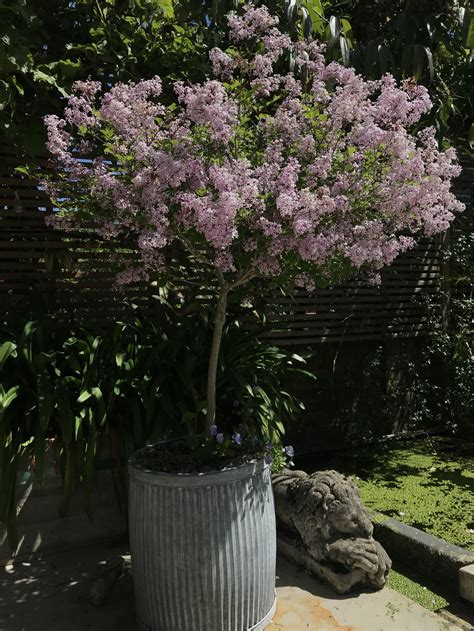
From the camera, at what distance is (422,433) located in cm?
559

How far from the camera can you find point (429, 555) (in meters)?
2.96

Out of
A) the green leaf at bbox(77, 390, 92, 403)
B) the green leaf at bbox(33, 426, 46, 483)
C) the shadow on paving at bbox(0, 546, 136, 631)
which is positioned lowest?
the shadow on paving at bbox(0, 546, 136, 631)

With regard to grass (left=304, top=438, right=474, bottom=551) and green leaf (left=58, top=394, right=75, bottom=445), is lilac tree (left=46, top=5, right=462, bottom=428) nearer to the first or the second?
green leaf (left=58, top=394, right=75, bottom=445)

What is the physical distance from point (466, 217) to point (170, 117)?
420cm

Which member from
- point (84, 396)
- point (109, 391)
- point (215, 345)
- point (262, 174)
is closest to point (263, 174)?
point (262, 174)

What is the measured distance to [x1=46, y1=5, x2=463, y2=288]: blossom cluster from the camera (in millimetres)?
2252

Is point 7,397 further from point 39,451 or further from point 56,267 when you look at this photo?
point 56,267

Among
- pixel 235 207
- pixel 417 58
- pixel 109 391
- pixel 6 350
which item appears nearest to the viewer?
pixel 235 207

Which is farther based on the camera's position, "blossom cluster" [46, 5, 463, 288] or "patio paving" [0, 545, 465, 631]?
"patio paving" [0, 545, 465, 631]

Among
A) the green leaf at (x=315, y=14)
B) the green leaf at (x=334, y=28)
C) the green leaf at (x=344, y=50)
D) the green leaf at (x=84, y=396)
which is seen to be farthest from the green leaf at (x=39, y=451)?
the green leaf at (x=315, y=14)

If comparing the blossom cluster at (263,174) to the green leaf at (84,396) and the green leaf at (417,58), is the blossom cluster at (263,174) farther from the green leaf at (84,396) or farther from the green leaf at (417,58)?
the green leaf at (417,58)

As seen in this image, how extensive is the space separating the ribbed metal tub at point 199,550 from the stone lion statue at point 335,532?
0.55 m

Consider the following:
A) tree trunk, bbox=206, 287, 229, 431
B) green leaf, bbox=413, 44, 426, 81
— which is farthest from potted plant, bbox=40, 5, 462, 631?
green leaf, bbox=413, 44, 426, 81

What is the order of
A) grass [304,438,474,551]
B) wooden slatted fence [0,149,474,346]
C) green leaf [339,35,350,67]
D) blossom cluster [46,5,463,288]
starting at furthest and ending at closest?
1. wooden slatted fence [0,149,474,346]
2. grass [304,438,474,551]
3. green leaf [339,35,350,67]
4. blossom cluster [46,5,463,288]
